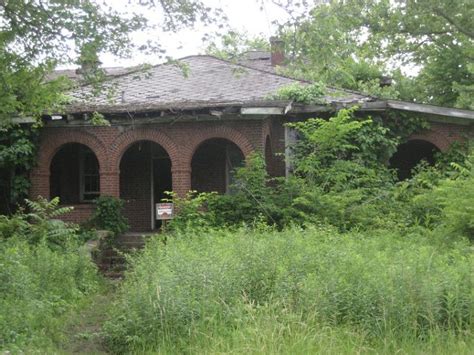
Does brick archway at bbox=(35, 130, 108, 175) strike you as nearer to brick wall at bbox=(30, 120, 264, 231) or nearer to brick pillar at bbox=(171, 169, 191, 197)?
brick wall at bbox=(30, 120, 264, 231)

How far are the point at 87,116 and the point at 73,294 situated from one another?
7.50 meters

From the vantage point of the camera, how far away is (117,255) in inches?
570

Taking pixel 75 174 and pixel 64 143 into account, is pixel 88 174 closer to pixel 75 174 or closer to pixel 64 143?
pixel 75 174

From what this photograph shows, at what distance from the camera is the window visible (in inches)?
717

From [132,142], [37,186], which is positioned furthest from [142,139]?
[37,186]

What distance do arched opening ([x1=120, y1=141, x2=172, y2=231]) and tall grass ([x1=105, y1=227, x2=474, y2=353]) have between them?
10358 mm

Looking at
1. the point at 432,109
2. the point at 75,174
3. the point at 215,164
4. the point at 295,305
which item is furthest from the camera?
the point at 75,174

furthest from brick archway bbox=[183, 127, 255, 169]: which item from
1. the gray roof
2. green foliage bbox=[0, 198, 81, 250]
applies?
the gray roof

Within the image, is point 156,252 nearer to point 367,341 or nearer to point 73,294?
point 73,294

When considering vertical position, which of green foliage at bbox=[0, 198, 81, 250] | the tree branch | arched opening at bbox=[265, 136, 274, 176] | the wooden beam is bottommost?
green foliage at bbox=[0, 198, 81, 250]

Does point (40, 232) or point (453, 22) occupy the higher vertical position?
point (453, 22)

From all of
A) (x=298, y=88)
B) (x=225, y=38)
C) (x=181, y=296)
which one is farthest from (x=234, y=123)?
(x=181, y=296)

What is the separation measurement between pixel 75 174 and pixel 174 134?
4.09m

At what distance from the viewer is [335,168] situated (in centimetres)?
1507
